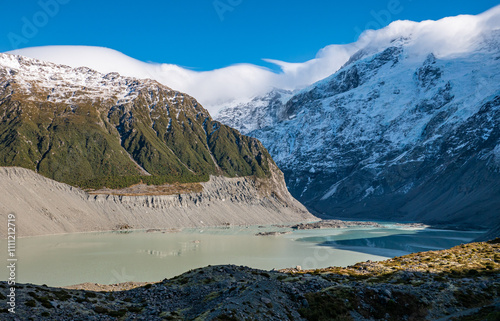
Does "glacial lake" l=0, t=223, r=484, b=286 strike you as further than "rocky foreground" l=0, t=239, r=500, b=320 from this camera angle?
Yes

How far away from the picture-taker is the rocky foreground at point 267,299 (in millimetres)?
27906

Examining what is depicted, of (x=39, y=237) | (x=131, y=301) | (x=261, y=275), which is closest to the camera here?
(x=131, y=301)

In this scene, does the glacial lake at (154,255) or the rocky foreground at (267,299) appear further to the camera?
the glacial lake at (154,255)

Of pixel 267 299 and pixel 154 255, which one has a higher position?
pixel 267 299

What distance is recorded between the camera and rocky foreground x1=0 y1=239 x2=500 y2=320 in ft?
91.6

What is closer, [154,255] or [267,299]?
[267,299]

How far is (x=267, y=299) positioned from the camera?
29531 millimetres

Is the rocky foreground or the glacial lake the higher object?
the rocky foreground

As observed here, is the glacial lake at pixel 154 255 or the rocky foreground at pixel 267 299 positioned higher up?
the rocky foreground at pixel 267 299

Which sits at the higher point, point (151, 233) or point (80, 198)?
point (80, 198)

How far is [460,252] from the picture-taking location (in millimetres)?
61344

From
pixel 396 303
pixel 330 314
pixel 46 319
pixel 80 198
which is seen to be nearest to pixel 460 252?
pixel 396 303

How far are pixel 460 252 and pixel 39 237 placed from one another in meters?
131

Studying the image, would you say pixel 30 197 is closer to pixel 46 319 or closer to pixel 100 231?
pixel 100 231
